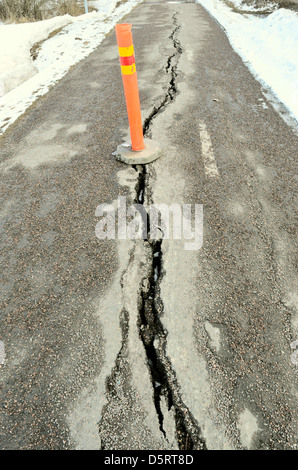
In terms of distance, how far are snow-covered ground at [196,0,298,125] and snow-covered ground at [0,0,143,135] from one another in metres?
3.90

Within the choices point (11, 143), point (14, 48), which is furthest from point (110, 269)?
point (14, 48)

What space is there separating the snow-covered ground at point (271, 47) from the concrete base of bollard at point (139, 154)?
7.49 ft

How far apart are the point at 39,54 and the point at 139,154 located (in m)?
6.35

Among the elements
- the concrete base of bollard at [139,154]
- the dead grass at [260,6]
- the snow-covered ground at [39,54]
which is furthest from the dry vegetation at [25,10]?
the concrete base of bollard at [139,154]

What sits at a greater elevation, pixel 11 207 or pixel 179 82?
pixel 179 82

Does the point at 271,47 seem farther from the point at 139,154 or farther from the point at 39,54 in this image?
the point at 39,54

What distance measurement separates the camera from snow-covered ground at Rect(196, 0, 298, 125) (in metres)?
5.05

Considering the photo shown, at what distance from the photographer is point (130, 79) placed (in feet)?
9.90

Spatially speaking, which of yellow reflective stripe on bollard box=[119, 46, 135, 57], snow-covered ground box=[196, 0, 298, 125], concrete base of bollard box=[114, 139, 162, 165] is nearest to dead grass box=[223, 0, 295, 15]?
snow-covered ground box=[196, 0, 298, 125]

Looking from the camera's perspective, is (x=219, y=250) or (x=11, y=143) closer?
(x=219, y=250)

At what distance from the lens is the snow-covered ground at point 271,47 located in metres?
5.05

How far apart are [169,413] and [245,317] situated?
786 mm

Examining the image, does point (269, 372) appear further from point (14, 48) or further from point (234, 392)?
point (14, 48)

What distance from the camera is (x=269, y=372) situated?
1697 mm
